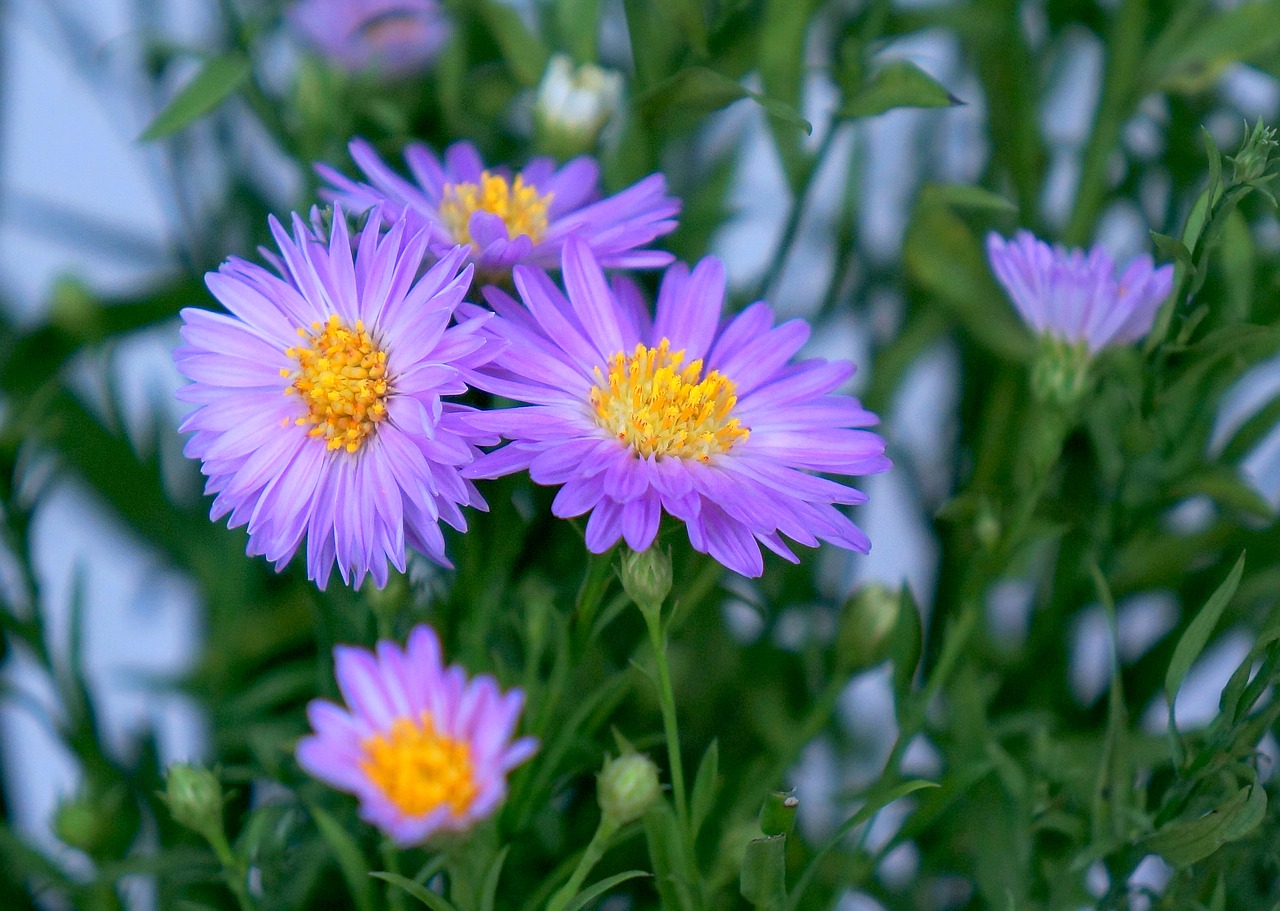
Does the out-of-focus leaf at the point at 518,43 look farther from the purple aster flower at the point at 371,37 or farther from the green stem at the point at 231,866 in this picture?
the green stem at the point at 231,866

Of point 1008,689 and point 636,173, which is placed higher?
point 636,173

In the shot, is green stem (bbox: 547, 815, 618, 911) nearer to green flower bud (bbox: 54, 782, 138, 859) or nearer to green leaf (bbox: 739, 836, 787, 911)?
green leaf (bbox: 739, 836, 787, 911)

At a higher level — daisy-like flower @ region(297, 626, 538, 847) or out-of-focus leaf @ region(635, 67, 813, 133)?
out-of-focus leaf @ region(635, 67, 813, 133)

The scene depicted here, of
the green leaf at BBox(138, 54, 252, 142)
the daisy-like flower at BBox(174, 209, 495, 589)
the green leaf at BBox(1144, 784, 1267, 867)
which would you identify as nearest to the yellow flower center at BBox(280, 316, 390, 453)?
the daisy-like flower at BBox(174, 209, 495, 589)

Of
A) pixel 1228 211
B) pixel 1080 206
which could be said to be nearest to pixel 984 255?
pixel 1080 206

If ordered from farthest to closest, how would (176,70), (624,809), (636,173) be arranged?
1. (176,70)
2. (636,173)
3. (624,809)

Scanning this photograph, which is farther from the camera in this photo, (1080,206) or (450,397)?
(1080,206)

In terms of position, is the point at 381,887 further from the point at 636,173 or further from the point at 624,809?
the point at 636,173
